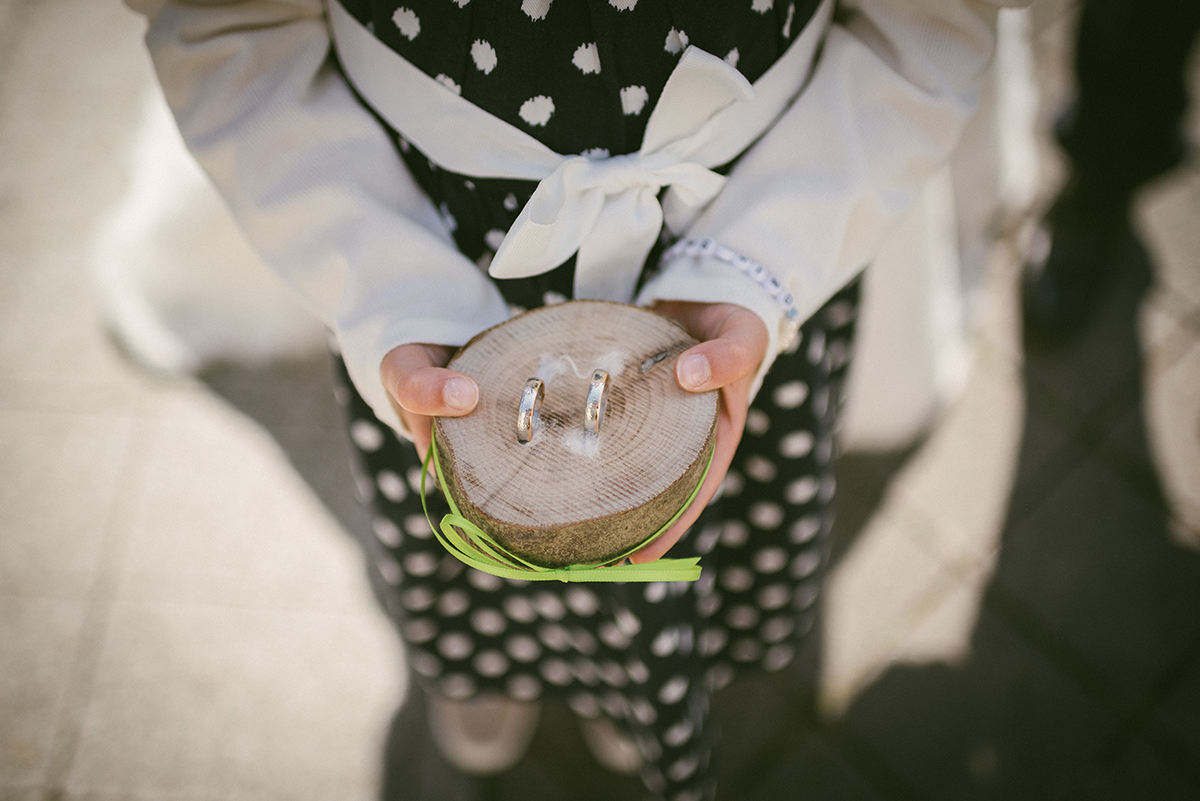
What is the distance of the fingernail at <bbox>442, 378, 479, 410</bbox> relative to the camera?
1.99 ft

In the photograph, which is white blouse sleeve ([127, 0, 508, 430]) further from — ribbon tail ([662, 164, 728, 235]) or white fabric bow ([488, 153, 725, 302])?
ribbon tail ([662, 164, 728, 235])

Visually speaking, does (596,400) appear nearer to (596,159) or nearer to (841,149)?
(596,159)

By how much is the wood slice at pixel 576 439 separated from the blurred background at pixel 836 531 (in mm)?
903

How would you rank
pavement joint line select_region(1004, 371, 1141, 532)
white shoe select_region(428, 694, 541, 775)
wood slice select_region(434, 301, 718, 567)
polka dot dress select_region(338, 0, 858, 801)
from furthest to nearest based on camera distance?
pavement joint line select_region(1004, 371, 1141, 532) < white shoe select_region(428, 694, 541, 775) < polka dot dress select_region(338, 0, 858, 801) < wood slice select_region(434, 301, 718, 567)

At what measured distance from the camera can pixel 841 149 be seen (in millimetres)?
754

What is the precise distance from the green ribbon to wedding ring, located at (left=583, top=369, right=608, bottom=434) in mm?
115

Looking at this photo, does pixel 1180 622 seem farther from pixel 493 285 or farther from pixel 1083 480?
pixel 493 285

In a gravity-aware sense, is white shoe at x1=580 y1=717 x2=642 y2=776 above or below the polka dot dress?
below

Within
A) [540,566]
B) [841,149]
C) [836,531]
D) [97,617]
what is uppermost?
[841,149]

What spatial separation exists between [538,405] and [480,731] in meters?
0.85

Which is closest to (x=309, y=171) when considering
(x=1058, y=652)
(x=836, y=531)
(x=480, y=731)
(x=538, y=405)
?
(x=538, y=405)

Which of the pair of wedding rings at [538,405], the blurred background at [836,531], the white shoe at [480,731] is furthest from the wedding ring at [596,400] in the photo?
the blurred background at [836,531]

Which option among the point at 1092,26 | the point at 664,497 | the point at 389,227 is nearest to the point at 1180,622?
the point at 1092,26

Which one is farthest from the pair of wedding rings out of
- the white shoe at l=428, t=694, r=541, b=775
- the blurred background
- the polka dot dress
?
the blurred background
